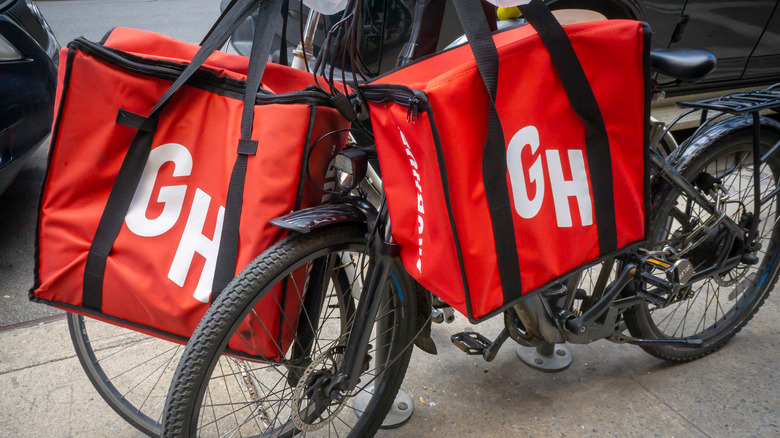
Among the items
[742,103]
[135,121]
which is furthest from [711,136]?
[135,121]

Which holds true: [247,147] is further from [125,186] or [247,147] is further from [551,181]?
[551,181]

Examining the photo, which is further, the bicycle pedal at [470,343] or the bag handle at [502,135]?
the bicycle pedal at [470,343]

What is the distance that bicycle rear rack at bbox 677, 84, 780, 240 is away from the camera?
1.99 metres

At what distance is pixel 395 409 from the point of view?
210 cm

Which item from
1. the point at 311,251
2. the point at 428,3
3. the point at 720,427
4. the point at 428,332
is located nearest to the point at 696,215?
the point at 720,427

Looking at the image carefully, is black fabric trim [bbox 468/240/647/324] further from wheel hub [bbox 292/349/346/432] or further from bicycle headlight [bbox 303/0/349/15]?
bicycle headlight [bbox 303/0/349/15]

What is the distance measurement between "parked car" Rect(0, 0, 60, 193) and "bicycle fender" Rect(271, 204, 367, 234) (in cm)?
205

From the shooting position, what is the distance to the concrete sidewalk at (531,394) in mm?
2059

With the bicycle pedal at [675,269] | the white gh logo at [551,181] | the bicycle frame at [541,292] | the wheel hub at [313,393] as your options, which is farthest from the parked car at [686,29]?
the wheel hub at [313,393]

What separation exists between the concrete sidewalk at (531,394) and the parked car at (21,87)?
918mm

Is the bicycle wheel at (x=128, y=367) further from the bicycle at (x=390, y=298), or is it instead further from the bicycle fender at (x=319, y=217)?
the bicycle fender at (x=319, y=217)

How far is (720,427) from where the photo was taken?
2.10 meters

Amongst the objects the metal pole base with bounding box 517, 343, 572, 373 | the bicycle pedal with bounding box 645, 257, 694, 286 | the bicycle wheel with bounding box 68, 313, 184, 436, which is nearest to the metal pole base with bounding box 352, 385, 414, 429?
the metal pole base with bounding box 517, 343, 572, 373

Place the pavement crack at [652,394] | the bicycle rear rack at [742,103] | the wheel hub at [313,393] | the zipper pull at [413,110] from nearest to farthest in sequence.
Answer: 1. the zipper pull at [413,110]
2. the wheel hub at [313,393]
3. the bicycle rear rack at [742,103]
4. the pavement crack at [652,394]
